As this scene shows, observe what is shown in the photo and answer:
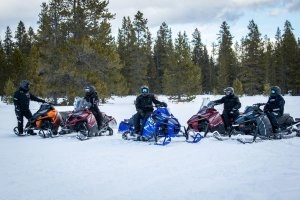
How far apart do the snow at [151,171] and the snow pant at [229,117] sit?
6.16ft

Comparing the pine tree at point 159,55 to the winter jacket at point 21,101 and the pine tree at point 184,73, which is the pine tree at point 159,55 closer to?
the pine tree at point 184,73

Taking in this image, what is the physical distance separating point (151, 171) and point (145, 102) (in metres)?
5.89

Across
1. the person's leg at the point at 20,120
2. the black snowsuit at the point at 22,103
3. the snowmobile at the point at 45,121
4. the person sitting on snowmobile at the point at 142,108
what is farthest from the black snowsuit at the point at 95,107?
the person's leg at the point at 20,120

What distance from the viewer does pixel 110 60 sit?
2934 cm

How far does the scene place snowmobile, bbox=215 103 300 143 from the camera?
484 inches

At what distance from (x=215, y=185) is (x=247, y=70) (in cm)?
5469

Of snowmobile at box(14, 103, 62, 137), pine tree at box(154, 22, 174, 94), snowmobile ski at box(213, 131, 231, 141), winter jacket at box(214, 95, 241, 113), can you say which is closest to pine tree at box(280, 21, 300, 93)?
pine tree at box(154, 22, 174, 94)

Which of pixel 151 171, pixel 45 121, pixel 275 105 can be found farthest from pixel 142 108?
pixel 151 171

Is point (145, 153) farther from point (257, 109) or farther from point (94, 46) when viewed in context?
point (94, 46)

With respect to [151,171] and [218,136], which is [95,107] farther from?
[151,171]

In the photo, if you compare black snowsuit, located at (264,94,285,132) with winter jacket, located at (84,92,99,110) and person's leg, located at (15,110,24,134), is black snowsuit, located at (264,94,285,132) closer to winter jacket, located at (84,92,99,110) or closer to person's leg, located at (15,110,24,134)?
winter jacket, located at (84,92,99,110)

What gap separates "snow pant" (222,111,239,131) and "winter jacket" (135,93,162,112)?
9.31 feet

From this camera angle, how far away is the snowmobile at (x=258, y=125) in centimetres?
1230

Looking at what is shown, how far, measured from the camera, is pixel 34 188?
675 centimetres
